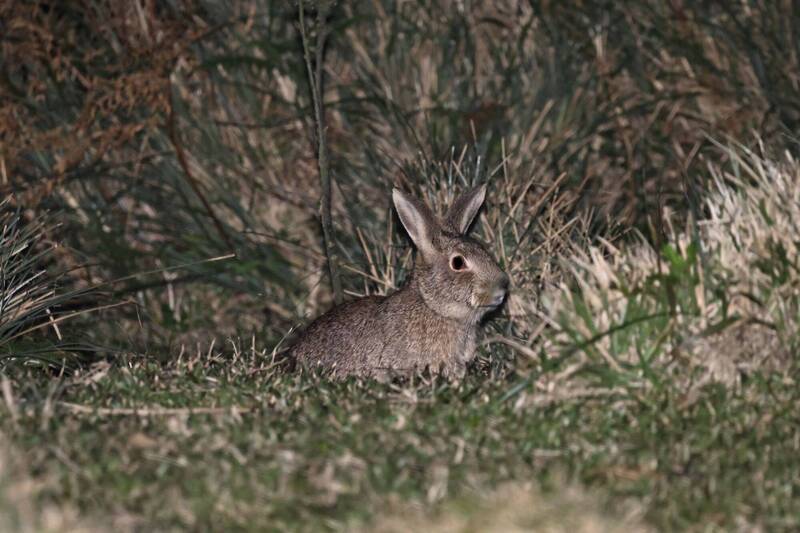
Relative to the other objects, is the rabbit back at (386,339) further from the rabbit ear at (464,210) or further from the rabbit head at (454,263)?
the rabbit ear at (464,210)

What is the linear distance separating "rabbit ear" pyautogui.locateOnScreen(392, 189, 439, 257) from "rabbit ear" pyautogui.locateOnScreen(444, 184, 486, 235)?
0.09m

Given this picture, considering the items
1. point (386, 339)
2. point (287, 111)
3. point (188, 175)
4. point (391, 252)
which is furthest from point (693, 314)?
point (287, 111)

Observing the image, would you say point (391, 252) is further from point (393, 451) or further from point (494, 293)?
point (393, 451)

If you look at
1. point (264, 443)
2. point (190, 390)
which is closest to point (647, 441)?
point (264, 443)

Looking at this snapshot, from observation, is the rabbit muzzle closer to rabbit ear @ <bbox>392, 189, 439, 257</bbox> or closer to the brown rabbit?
the brown rabbit

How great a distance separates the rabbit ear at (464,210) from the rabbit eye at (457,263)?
225mm

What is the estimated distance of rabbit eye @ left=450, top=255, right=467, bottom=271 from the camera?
6363mm

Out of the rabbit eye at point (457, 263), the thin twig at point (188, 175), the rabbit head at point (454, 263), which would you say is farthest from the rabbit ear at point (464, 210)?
the thin twig at point (188, 175)

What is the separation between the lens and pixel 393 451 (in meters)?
3.65

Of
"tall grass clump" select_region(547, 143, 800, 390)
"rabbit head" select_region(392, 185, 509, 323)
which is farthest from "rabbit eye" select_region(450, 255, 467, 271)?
"tall grass clump" select_region(547, 143, 800, 390)

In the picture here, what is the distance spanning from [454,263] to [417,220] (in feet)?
1.04

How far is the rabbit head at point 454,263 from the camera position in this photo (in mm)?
6227

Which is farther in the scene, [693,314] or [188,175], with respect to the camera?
[188,175]

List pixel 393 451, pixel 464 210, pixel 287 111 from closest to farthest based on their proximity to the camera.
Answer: pixel 393 451, pixel 464 210, pixel 287 111
